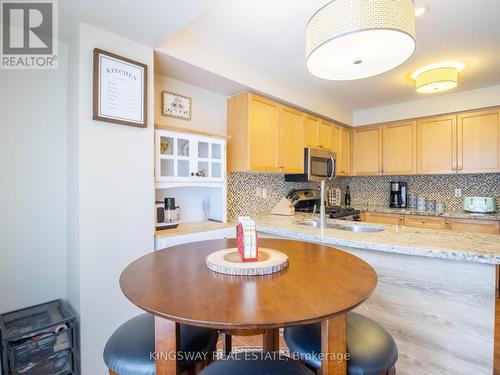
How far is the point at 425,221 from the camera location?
3.24 metres

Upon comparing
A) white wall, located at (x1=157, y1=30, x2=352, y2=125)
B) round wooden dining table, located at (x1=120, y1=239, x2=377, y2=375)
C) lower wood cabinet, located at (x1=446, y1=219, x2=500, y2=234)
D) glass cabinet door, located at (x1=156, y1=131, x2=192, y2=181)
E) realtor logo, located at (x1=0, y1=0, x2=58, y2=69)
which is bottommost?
lower wood cabinet, located at (x1=446, y1=219, x2=500, y2=234)

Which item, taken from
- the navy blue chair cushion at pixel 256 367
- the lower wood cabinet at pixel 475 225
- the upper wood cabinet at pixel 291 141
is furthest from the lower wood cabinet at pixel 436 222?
the navy blue chair cushion at pixel 256 367

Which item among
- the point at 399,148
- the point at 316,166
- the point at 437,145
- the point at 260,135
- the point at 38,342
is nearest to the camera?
the point at 38,342

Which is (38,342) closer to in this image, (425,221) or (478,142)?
(425,221)

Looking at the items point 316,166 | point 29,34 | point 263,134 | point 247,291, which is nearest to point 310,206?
point 316,166

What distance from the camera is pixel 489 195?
11.0ft

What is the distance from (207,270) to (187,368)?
34 cm

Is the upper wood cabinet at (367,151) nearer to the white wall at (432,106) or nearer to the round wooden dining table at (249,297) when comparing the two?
the white wall at (432,106)

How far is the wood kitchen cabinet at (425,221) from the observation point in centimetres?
314

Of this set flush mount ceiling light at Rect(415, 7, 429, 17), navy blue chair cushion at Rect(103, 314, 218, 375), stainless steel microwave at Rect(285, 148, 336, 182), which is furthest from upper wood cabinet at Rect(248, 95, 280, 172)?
navy blue chair cushion at Rect(103, 314, 218, 375)

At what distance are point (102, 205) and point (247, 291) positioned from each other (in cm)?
117

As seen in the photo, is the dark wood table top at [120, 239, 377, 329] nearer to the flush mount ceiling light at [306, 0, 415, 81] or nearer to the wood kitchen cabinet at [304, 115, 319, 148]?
the flush mount ceiling light at [306, 0, 415, 81]

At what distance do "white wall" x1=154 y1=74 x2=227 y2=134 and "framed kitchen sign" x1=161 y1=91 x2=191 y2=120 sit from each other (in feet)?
0.11

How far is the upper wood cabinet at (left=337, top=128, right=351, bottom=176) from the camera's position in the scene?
3.88 meters
